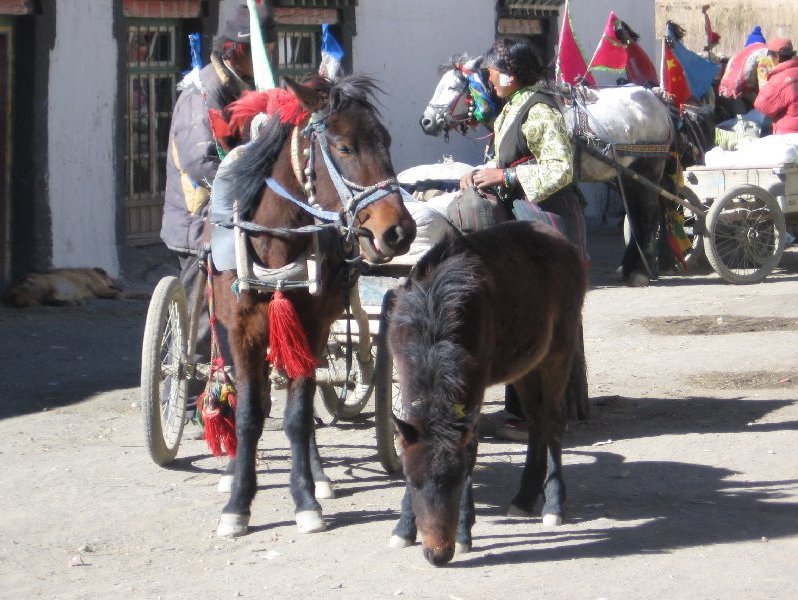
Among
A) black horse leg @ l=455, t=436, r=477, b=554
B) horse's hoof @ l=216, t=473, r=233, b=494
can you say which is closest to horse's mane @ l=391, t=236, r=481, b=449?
black horse leg @ l=455, t=436, r=477, b=554

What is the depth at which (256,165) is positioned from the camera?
5.78 m

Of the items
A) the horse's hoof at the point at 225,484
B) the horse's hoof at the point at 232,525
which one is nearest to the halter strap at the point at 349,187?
the horse's hoof at the point at 232,525

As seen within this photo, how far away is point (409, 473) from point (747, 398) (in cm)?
426

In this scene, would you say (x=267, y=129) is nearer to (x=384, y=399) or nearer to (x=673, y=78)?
(x=384, y=399)

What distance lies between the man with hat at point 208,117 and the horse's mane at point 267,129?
0.62 metres

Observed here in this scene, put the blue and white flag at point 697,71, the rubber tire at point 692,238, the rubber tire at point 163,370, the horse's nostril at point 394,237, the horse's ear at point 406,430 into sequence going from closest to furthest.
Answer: the horse's ear at point 406,430 → the horse's nostril at point 394,237 → the rubber tire at point 163,370 → the rubber tire at point 692,238 → the blue and white flag at point 697,71

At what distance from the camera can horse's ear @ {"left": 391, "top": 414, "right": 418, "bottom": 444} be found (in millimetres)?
4762

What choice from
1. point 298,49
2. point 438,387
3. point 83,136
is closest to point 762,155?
point 298,49

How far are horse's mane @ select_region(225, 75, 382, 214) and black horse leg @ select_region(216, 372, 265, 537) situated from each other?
2.60ft

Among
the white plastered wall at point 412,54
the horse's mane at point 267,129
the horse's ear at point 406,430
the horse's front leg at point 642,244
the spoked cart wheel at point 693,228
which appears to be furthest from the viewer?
the white plastered wall at point 412,54

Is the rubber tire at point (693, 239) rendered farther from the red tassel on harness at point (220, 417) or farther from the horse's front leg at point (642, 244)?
the red tassel on harness at point (220, 417)

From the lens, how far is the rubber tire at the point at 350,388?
23.6ft

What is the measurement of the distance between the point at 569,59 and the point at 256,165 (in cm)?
803

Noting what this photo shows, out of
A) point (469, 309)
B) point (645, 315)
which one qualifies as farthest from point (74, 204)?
point (469, 309)
